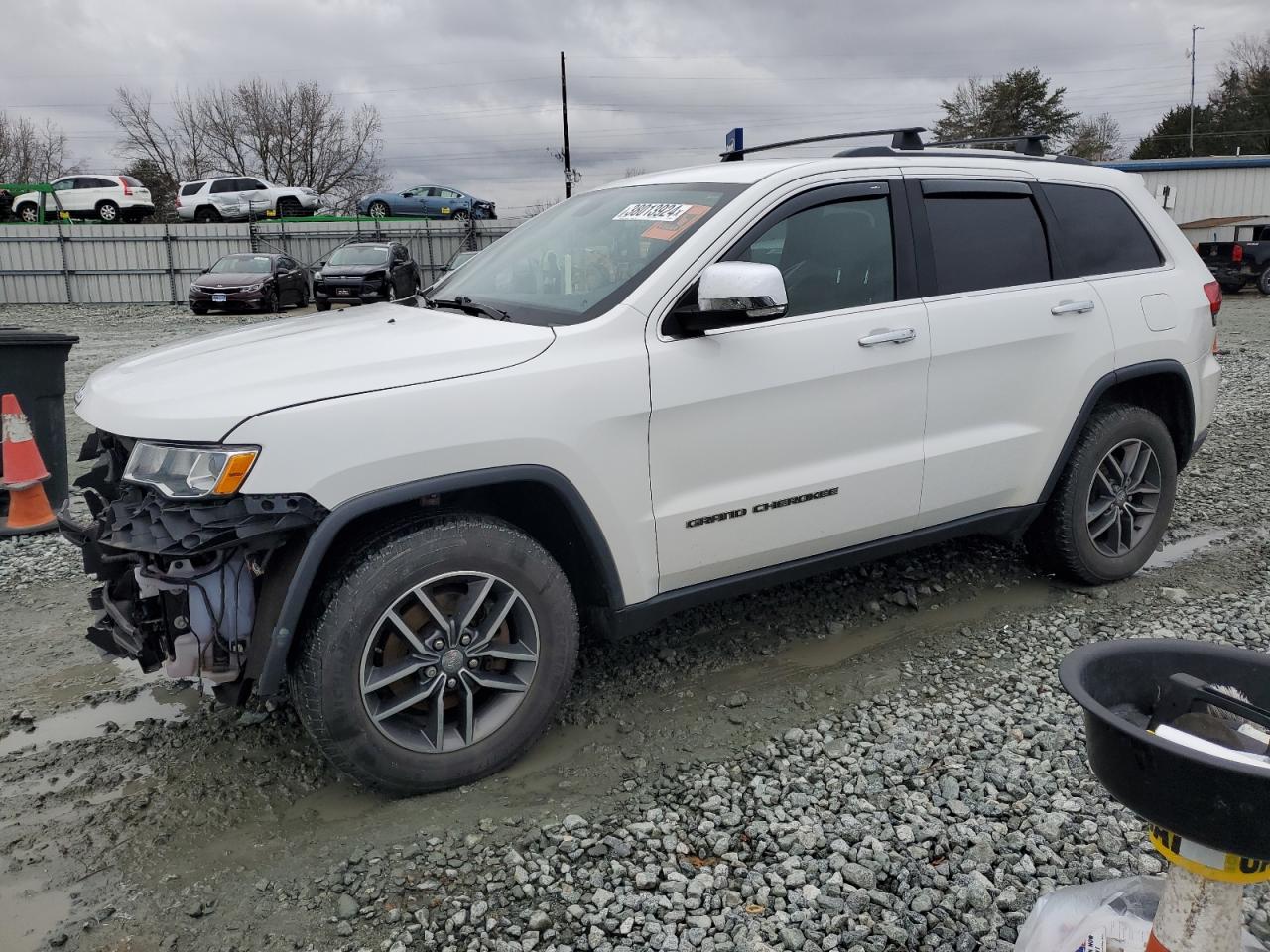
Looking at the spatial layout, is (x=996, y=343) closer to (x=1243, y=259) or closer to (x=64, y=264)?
(x=1243, y=259)

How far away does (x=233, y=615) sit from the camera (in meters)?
2.73

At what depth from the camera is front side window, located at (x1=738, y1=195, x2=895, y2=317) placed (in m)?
3.50

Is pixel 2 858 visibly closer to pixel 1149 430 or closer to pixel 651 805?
pixel 651 805

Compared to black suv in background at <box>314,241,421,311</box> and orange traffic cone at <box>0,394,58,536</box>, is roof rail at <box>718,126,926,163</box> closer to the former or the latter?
orange traffic cone at <box>0,394,58,536</box>

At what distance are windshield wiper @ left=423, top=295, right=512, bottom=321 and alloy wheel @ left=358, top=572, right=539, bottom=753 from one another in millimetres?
991

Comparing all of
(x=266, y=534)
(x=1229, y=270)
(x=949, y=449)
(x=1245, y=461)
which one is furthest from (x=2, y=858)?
(x=1229, y=270)

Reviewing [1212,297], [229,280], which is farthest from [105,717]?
[229,280]

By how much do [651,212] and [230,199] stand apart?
3156 cm

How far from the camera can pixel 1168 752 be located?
1.43m

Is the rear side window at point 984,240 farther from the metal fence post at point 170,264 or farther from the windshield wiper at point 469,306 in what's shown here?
the metal fence post at point 170,264

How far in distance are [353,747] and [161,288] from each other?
27.0 meters

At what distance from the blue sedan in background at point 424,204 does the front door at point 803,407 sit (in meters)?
32.8

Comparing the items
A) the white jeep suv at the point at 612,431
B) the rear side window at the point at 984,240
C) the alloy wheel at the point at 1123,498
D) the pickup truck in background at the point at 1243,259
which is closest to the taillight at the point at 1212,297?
the white jeep suv at the point at 612,431

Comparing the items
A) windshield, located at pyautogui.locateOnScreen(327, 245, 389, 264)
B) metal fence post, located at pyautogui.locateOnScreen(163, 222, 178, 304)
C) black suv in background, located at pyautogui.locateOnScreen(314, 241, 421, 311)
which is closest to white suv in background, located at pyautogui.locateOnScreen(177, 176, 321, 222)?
metal fence post, located at pyautogui.locateOnScreen(163, 222, 178, 304)
